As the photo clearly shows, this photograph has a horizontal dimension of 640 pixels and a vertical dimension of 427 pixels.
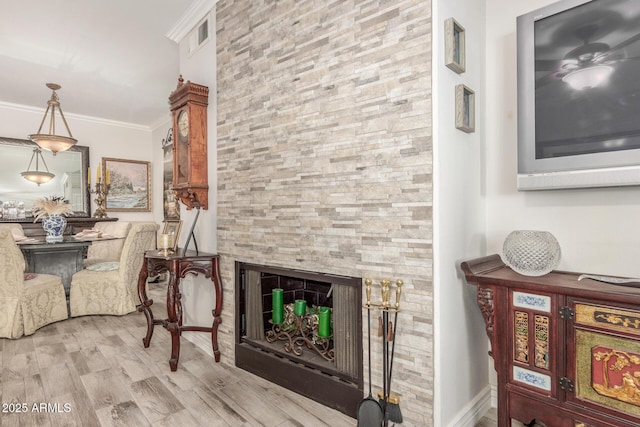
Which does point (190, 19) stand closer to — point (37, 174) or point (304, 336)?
point (304, 336)

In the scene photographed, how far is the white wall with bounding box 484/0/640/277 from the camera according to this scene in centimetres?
157

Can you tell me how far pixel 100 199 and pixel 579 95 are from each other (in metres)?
6.52

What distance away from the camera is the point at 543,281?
1432mm

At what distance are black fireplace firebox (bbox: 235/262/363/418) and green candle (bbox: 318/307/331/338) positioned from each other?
33 millimetres

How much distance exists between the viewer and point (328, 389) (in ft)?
6.35

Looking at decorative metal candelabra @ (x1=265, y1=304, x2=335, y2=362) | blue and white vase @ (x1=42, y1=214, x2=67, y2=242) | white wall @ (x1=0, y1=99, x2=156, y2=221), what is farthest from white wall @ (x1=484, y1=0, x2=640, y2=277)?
white wall @ (x1=0, y1=99, x2=156, y2=221)

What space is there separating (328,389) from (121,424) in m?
1.12

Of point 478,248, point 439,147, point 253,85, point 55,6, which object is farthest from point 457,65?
point 55,6

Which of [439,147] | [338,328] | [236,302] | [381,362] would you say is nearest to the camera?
[439,147]

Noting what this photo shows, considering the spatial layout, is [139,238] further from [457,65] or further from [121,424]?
[457,65]

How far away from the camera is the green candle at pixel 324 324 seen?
2055mm

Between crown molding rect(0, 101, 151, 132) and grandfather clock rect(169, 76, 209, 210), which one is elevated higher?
crown molding rect(0, 101, 151, 132)

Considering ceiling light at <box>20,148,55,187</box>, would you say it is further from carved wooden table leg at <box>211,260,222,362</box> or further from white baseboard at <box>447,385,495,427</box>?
white baseboard at <box>447,385,495,427</box>

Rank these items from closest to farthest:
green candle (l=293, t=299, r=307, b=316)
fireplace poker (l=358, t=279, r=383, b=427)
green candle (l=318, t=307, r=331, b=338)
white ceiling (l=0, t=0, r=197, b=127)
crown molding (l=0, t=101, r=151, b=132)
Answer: fireplace poker (l=358, t=279, r=383, b=427) < green candle (l=318, t=307, r=331, b=338) < green candle (l=293, t=299, r=307, b=316) < white ceiling (l=0, t=0, r=197, b=127) < crown molding (l=0, t=101, r=151, b=132)
